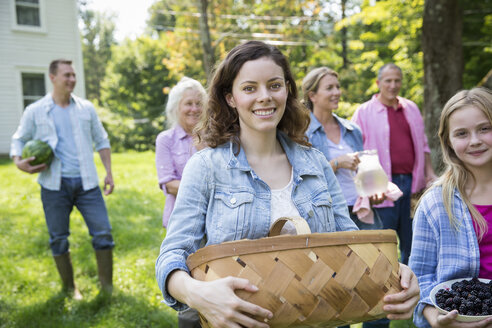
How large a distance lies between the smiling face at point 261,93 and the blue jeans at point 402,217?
3.08 m

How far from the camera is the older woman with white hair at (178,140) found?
394 centimetres

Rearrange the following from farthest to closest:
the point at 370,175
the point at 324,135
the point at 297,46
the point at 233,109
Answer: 1. the point at 297,46
2. the point at 324,135
3. the point at 370,175
4. the point at 233,109

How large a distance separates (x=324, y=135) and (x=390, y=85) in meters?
1.27

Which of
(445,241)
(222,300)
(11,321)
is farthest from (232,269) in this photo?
(11,321)

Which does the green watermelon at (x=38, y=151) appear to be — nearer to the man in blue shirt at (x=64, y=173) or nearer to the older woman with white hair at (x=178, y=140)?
the man in blue shirt at (x=64, y=173)

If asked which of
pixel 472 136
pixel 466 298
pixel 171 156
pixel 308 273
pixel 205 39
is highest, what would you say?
pixel 205 39

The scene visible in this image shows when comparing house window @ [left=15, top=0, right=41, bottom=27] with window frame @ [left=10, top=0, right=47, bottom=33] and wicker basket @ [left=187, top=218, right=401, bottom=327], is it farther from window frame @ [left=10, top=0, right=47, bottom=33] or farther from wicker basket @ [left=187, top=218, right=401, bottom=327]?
wicker basket @ [left=187, top=218, right=401, bottom=327]

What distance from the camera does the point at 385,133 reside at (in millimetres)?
4930

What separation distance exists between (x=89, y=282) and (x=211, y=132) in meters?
4.06

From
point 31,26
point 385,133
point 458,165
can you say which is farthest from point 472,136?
point 31,26

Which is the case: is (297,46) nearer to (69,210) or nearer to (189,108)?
(69,210)

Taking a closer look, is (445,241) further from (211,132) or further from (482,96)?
(211,132)

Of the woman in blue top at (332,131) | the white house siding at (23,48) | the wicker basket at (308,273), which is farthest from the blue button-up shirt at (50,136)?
the white house siding at (23,48)

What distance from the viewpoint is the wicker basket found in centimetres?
141
